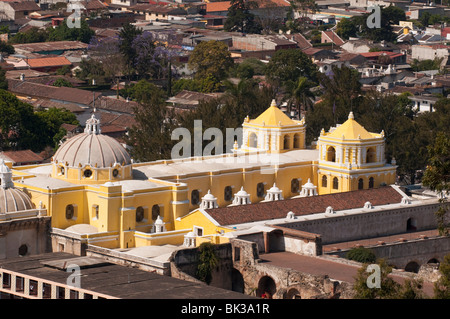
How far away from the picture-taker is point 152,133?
105 metres

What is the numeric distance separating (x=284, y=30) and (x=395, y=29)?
39.7ft

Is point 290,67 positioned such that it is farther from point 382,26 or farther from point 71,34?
point 71,34

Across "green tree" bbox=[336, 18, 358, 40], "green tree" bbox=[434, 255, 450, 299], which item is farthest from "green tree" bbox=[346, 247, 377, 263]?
"green tree" bbox=[336, 18, 358, 40]

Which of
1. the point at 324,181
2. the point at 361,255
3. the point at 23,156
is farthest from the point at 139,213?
the point at 23,156

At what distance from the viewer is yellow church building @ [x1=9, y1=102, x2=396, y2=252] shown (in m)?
81.3

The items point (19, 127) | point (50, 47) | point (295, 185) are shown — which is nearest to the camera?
point (295, 185)

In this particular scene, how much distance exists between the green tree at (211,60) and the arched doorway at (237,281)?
2632 inches

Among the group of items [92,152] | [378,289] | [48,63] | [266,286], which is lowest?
[48,63]

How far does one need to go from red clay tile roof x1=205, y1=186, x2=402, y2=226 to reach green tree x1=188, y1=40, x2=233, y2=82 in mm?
57059

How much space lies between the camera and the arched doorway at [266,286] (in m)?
77.1

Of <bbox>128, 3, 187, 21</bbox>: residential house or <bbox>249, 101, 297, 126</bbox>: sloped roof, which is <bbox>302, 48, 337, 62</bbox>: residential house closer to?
<bbox>128, 3, 187, 21</bbox>: residential house

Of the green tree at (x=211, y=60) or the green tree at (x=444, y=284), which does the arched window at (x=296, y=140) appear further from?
the green tree at (x=211, y=60)

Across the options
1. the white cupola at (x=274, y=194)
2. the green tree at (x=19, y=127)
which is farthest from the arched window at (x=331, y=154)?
the green tree at (x=19, y=127)

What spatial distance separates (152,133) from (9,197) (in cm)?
2465
